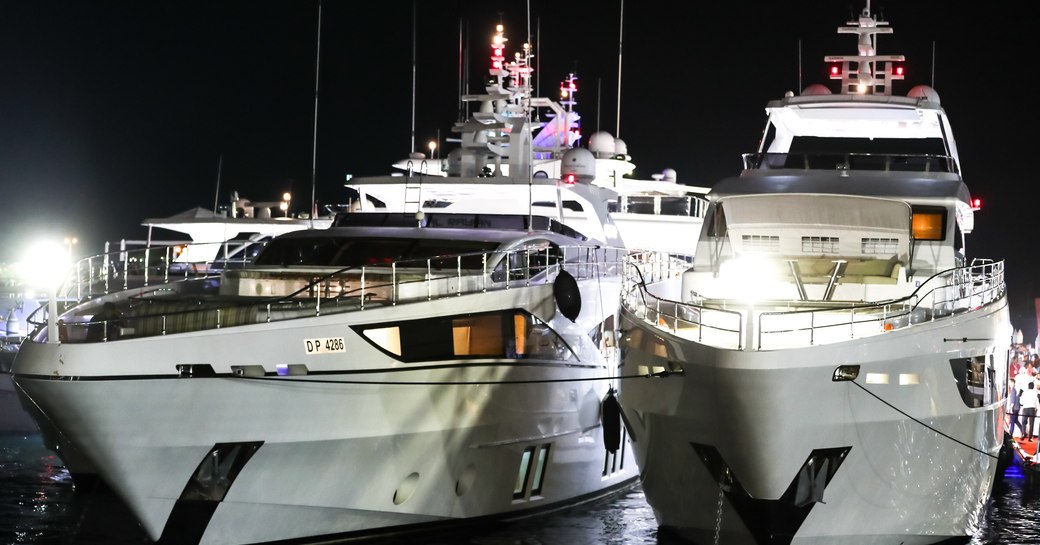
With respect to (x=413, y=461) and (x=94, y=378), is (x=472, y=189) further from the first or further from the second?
(x=94, y=378)

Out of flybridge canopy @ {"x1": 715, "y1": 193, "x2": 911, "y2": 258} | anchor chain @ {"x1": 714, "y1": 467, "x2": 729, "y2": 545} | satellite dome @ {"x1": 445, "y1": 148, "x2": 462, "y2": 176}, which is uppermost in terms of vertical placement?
satellite dome @ {"x1": 445, "y1": 148, "x2": 462, "y2": 176}

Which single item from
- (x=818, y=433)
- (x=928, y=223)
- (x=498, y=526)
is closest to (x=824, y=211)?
(x=928, y=223)

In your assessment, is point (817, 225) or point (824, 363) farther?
point (817, 225)

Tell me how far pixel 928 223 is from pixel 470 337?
→ 223 inches

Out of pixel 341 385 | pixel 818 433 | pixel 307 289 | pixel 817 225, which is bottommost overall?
pixel 818 433

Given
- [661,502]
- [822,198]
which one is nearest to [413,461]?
[661,502]

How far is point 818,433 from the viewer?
12.3 meters

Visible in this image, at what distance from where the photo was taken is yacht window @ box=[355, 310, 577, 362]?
1484 cm

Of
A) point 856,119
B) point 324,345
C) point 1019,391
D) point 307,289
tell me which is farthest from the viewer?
point 1019,391

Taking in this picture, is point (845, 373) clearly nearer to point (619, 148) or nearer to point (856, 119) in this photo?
point (856, 119)

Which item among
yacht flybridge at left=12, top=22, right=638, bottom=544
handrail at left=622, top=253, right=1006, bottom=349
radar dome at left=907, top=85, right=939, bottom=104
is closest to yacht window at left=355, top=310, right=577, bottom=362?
yacht flybridge at left=12, top=22, right=638, bottom=544

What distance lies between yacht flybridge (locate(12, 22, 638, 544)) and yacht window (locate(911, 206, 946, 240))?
13.9 ft

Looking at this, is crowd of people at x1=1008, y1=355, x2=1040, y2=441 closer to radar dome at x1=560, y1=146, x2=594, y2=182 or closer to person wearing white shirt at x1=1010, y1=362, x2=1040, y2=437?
person wearing white shirt at x1=1010, y1=362, x2=1040, y2=437

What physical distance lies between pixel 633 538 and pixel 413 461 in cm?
309
